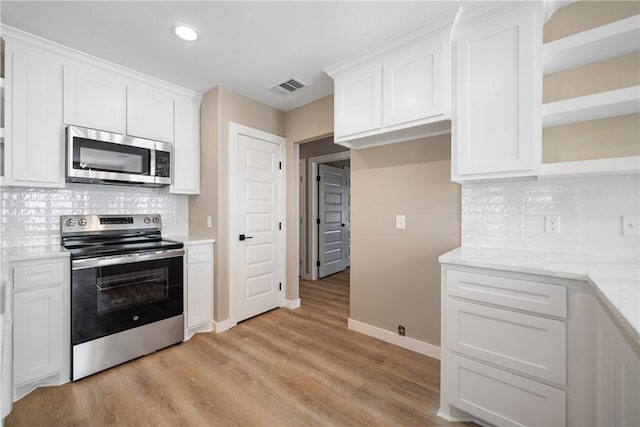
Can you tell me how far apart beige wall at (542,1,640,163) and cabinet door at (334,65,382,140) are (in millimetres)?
1126

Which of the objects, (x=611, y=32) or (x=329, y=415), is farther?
(x=329, y=415)

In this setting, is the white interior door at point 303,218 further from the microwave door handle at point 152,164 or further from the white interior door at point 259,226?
the microwave door handle at point 152,164

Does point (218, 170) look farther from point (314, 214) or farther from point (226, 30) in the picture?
point (314, 214)

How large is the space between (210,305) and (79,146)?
180 cm

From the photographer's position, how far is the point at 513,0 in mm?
1646

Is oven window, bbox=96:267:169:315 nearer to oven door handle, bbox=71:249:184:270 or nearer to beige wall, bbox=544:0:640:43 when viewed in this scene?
oven door handle, bbox=71:249:184:270

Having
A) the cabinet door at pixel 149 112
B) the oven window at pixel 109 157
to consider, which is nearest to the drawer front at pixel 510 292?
the oven window at pixel 109 157

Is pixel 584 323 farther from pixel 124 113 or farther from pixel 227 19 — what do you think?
pixel 124 113

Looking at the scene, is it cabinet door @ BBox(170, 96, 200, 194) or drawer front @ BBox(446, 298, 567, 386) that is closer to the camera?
drawer front @ BBox(446, 298, 567, 386)

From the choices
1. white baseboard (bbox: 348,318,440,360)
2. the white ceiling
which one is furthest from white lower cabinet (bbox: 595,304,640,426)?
the white ceiling

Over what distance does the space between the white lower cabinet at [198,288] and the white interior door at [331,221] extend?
2.45 metres

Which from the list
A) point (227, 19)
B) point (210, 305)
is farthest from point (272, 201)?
point (227, 19)

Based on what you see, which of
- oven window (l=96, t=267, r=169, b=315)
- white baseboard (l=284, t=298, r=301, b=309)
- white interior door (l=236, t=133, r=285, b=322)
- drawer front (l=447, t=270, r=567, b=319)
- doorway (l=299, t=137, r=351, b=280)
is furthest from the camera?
doorway (l=299, t=137, r=351, b=280)

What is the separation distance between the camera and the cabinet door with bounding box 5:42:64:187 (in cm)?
197
